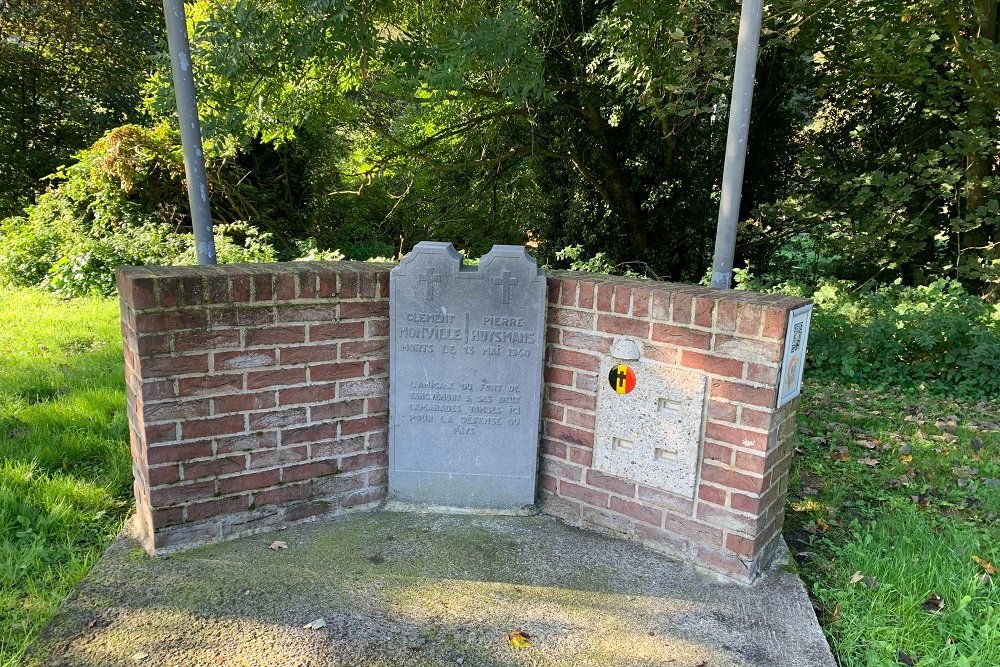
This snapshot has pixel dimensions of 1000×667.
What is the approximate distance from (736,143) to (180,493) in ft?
9.35

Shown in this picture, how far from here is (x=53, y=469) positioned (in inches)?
135

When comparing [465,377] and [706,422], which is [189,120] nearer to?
[465,377]

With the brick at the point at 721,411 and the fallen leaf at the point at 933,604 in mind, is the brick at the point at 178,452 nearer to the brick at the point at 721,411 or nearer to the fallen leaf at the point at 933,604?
the brick at the point at 721,411

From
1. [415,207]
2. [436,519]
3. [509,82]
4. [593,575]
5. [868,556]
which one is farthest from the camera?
[415,207]

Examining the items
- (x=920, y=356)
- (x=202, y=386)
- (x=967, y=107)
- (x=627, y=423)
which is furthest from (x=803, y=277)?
(x=202, y=386)

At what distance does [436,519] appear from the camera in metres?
3.09

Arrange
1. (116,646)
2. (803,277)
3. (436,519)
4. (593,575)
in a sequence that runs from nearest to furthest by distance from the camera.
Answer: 1. (116,646)
2. (593,575)
3. (436,519)
4. (803,277)

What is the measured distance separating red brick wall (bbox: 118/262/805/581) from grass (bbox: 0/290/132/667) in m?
0.34

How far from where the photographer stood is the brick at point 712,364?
103 inches

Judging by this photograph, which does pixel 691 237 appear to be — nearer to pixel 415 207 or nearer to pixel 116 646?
pixel 415 207

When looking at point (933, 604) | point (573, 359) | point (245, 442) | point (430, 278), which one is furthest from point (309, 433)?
point (933, 604)

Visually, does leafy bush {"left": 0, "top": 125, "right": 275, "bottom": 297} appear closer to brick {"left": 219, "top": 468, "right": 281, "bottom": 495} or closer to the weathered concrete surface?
brick {"left": 219, "top": 468, "right": 281, "bottom": 495}

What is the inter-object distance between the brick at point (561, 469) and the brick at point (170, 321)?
1.61 m

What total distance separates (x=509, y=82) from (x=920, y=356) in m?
4.35
